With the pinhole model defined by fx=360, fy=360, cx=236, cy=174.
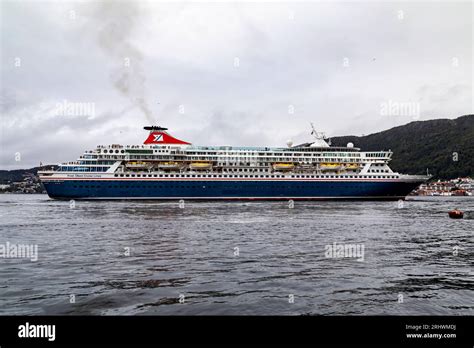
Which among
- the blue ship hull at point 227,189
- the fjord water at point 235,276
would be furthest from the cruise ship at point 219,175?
the fjord water at point 235,276

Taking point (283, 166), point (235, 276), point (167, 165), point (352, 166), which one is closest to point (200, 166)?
point (167, 165)

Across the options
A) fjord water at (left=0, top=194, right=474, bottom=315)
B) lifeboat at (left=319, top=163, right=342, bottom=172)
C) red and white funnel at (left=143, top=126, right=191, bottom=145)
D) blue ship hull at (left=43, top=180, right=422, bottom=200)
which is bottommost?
fjord water at (left=0, top=194, right=474, bottom=315)

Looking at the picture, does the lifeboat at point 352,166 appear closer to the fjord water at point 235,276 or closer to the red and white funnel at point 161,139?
the red and white funnel at point 161,139

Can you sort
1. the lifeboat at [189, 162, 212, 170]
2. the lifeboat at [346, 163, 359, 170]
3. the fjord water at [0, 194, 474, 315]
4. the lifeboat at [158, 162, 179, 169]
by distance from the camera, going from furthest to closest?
the lifeboat at [346, 163, 359, 170], the lifeboat at [189, 162, 212, 170], the lifeboat at [158, 162, 179, 169], the fjord water at [0, 194, 474, 315]

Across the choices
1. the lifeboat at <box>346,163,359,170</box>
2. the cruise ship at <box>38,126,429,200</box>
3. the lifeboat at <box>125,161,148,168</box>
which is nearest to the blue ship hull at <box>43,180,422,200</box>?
the cruise ship at <box>38,126,429,200</box>

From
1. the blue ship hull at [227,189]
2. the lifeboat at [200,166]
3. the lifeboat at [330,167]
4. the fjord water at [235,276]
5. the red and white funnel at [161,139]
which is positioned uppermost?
the red and white funnel at [161,139]

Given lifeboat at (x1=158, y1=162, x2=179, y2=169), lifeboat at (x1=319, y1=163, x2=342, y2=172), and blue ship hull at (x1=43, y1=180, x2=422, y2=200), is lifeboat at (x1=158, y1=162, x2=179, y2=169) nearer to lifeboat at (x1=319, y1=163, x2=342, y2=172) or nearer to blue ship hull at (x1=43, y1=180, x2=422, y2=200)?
blue ship hull at (x1=43, y1=180, x2=422, y2=200)
